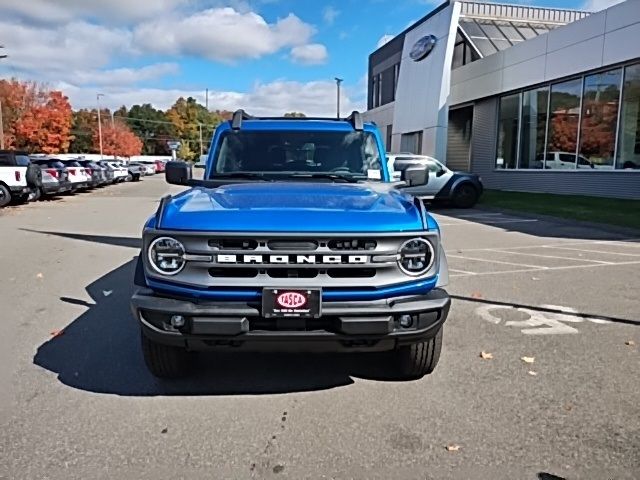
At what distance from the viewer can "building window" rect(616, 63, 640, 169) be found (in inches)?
677

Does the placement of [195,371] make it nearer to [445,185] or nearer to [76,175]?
[445,185]

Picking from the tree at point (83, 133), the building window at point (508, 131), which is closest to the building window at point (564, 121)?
the building window at point (508, 131)

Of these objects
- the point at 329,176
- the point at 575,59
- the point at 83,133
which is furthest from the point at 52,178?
the point at 83,133

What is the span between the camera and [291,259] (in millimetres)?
3240

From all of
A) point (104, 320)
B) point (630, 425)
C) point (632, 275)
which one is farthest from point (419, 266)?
point (632, 275)

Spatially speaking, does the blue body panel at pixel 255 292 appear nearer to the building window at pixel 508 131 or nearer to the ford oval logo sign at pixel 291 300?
the ford oval logo sign at pixel 291 300

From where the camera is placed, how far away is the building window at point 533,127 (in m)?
21.9

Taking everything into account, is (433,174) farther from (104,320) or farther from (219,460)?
(219,460)

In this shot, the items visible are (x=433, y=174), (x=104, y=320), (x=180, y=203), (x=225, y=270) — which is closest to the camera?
(x=225, y=270)

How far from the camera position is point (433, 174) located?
17.8 m

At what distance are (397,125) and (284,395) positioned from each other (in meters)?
32.9

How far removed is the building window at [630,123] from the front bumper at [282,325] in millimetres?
16850

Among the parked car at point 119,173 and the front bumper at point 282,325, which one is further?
the parked car at point 119,173

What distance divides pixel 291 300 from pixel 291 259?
25 centimetres
